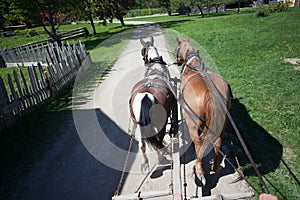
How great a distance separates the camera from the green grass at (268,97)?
428 cm

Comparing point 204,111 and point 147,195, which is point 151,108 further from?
point 147,195

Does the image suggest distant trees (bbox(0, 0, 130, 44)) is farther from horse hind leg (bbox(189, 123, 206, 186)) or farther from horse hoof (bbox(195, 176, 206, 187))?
horse hoof (bbox(195, 176, 206, 187))

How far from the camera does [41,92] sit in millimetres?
7848

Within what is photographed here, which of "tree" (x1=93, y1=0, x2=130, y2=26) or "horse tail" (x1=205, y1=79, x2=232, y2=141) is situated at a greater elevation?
"tree" (x1=93, y1=0, x2=130, y2=26)

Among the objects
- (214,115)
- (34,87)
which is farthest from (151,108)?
(34,87)

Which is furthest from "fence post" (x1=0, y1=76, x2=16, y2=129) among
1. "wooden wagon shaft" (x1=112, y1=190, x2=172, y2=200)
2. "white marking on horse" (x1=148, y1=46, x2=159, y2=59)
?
"wooden wagon shaft" (x1=112, y1=190, x2=172, y2=200)

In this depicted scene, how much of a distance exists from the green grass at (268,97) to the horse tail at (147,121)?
1795mm

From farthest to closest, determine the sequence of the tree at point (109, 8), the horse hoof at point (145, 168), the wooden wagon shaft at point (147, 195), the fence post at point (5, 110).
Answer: the tree at point (109, 8)
the fence post at point (5, 110)
the horse hoof at point (145, 168)
the wooden wagon shaft at point (147, 195)

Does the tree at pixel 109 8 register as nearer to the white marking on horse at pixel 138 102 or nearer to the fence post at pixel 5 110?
the fence post at pixel 5 110

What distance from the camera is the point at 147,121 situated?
3896mm

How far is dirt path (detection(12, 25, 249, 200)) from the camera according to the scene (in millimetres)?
4137

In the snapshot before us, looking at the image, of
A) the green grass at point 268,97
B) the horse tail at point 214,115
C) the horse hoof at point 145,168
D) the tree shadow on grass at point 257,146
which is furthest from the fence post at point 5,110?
the green grass at point 268,97

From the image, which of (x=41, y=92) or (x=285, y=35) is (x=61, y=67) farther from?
(x=285, y=35)

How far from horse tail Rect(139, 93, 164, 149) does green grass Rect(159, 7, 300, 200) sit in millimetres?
1795
